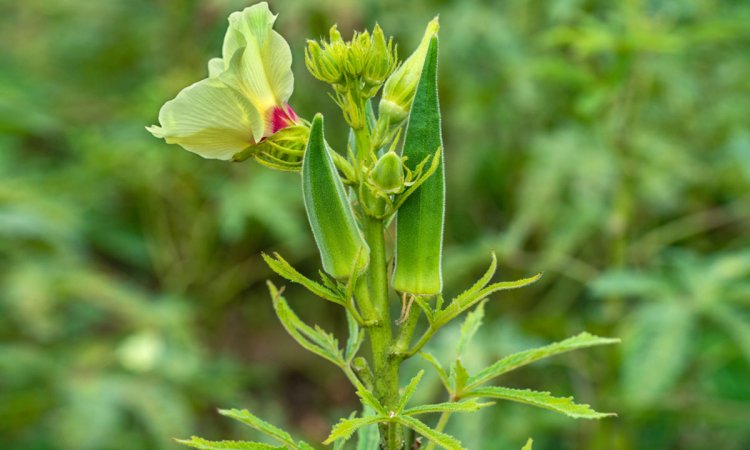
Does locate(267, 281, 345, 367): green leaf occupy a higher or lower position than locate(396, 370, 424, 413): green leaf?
higher

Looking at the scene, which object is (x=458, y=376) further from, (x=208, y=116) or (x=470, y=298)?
(x=208, y=116)

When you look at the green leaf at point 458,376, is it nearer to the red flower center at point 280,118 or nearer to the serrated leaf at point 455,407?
the serrated leaf at point 455,407

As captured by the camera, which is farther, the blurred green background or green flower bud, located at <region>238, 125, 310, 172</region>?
the blurred green background

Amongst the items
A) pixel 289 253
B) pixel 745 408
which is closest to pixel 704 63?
pixel 745 408

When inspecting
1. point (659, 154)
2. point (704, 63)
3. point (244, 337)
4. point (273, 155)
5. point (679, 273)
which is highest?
point (273, 155)

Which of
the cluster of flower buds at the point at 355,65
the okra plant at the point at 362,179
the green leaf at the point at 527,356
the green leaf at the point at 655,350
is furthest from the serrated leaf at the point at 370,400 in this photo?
the green leaf at the point at 655,350

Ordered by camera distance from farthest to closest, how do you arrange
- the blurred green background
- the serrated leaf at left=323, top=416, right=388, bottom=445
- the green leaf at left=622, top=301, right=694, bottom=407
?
the blurred green background
the green leaf at left=622, top=301, right=694, bottom=407
the serrated leaf at left=323, top=416, right=388, bottom=445

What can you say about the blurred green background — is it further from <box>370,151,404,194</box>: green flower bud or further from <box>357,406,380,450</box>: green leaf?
<box>370,151,404,194</box>: green flower bud

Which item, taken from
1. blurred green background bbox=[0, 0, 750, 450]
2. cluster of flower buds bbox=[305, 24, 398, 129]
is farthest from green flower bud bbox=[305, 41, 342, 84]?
blurred green background bbox=[0, 0, 750, 450]

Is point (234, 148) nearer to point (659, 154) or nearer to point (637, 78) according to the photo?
point (637, 78)
